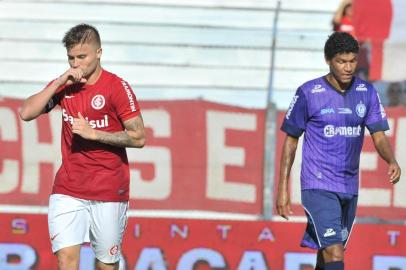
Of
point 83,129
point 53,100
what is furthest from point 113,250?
point 53,100

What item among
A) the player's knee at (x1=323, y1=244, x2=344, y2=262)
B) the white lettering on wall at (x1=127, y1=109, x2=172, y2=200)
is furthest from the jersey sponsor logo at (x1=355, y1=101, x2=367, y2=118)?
the white lettering on wall at (x1=127, y1=109, x2=172, y2=200)

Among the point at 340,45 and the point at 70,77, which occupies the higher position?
the point at 340,45

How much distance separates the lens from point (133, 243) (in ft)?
26.4

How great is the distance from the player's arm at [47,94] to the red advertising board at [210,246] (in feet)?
8.75

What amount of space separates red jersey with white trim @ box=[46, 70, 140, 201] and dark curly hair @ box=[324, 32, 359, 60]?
4.35 feet

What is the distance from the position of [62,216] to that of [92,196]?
224mm

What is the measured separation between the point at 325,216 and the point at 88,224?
61.0 inches

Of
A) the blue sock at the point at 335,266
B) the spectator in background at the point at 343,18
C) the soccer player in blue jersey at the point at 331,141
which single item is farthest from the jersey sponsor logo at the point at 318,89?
the spectator in background at the point at 343,18

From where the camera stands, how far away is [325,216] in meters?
5.98

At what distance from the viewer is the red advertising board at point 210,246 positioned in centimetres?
802

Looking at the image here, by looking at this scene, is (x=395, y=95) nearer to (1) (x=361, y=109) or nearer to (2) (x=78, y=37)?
(1) (x=361, y=109)

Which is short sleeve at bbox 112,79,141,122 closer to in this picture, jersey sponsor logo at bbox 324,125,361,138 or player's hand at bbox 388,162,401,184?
jersey sponsor logo at bbox 324,125,361,138

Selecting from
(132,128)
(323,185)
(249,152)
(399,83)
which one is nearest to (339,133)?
(323,185)

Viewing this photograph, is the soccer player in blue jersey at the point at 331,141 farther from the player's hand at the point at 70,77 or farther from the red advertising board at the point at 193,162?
the red advertising board at the point at 193,162
